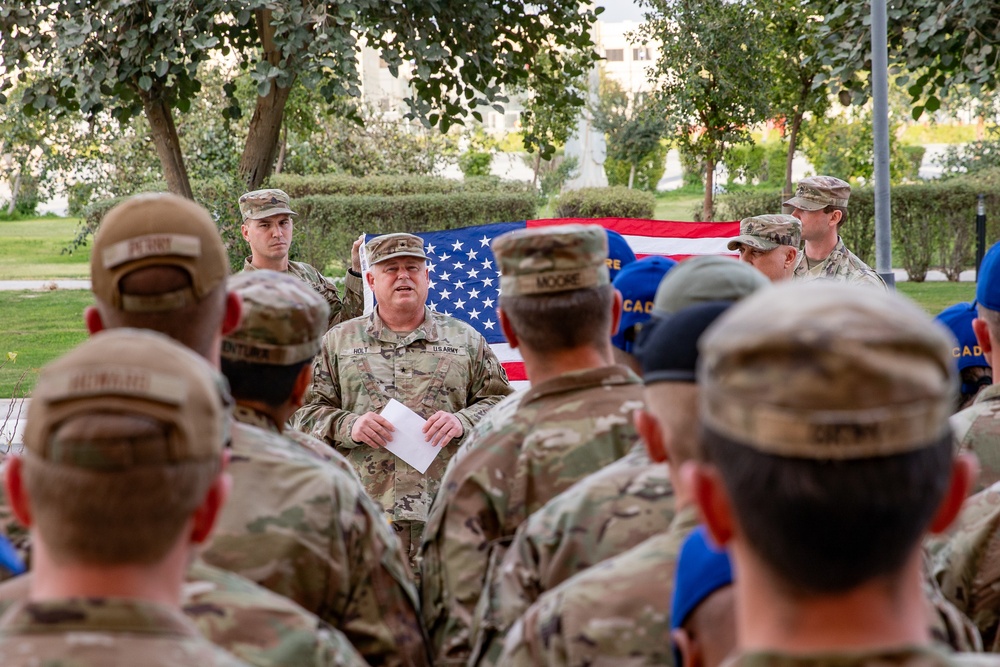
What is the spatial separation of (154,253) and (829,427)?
175cm

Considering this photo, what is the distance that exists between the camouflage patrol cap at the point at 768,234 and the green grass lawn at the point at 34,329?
21.9 feet

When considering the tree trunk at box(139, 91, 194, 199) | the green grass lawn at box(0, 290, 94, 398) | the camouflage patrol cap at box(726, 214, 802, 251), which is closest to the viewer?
the camouflage patrol cap at box(726, 214, 802, 251)

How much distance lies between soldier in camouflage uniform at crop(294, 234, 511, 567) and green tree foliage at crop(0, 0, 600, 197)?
4.23 m

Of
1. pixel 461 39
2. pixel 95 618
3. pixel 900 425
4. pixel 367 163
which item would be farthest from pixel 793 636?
pixel 367 163

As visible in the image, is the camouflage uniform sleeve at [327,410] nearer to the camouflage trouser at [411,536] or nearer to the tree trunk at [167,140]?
the camouflage trouser at [411,536]

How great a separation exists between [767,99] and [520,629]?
49.9 feet

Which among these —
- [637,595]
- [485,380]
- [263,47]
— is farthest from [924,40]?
[637,595]

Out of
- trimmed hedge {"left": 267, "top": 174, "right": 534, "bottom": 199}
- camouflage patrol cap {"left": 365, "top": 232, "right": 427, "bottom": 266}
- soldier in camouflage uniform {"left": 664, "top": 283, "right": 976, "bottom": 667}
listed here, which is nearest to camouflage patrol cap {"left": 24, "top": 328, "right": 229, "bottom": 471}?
soldier in camouflage uniform {"left": 664, "top": 283, "right": 976, "bottom": 667}

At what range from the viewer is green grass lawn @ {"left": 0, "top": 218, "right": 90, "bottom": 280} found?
19906mm

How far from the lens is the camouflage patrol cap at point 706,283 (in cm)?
242

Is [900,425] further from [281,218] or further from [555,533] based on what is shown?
[281,218]

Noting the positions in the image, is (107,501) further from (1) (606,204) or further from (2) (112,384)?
(1) (606,204)

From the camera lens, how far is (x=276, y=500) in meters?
2.41

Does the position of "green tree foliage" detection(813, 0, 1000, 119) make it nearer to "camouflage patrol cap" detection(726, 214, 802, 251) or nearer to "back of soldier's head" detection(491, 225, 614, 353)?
"camouflage patrol cap" detection(726, 214, 802, 251)
